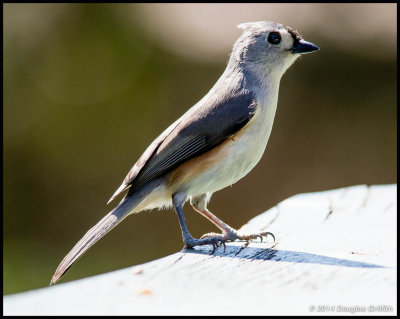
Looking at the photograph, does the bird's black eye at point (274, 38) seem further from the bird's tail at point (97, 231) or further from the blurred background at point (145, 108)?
the blurred background at point (145, 108)

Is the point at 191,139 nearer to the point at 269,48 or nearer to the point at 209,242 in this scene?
the point at 209,242

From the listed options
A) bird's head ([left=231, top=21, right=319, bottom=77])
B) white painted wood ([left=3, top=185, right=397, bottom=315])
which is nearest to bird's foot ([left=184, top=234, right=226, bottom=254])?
white painted wood ([left=3, top=185, right=397, bottom=315])

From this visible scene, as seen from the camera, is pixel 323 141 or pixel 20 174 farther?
pixel 323 141

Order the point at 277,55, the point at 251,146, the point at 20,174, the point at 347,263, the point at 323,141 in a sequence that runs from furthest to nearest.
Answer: the point at 323,141
the point at 20,174
the point at 277,55
the point at 251,146
the point at 347,263

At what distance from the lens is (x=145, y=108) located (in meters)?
7.30

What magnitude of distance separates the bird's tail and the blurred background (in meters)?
3.00

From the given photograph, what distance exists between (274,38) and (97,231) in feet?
5.89

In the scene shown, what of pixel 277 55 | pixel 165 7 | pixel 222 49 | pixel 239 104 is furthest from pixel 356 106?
pixel 239 104

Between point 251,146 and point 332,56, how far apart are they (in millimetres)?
4159

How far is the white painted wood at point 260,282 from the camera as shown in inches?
78.2

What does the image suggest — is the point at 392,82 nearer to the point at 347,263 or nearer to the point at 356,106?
the point at 356,106

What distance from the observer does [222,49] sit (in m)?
7.45

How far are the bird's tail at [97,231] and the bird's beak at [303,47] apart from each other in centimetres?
146

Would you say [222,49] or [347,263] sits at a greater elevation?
[222,49]
